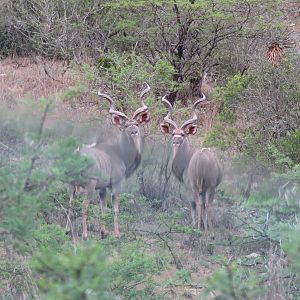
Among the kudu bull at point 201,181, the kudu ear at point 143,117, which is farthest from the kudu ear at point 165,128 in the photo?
the kudu bull at point 201,181

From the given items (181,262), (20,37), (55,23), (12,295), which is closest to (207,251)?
(181,262)

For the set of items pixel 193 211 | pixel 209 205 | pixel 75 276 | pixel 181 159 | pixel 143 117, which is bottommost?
pixel 193 211

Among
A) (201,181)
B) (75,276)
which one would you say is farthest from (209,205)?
(75,276)

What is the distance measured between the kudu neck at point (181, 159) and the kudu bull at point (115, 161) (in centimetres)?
51

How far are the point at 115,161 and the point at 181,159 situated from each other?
112cm

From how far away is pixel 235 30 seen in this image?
57.7ft

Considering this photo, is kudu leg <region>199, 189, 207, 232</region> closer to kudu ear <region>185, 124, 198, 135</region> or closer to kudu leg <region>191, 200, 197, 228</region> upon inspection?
kudu leg <region>191, 200, 197, 228</region>

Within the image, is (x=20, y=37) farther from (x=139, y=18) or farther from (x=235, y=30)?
(x=235, y=30)

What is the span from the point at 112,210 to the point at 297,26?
60.3ft

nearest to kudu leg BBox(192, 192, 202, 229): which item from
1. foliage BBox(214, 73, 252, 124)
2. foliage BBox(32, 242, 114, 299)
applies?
foliage BBox(214, 73, 252, 124)

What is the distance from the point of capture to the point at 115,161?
10039 millimetres

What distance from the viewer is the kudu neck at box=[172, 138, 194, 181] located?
35.2ft

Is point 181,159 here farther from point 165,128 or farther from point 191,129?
point 165,128

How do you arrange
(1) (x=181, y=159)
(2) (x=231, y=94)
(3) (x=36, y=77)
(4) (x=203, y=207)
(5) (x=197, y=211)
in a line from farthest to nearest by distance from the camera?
(3) (x=36, y=77), (2) (x=231, y=94), (1) (x=181, y=159), (4) (x=203, y=207), (5) (x=197, y=211)
